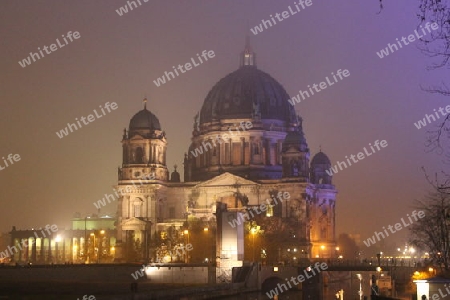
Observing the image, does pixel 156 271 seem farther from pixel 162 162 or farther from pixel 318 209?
pixel 318 209

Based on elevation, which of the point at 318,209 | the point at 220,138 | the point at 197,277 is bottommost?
the point at 197,277

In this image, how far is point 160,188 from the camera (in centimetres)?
15675

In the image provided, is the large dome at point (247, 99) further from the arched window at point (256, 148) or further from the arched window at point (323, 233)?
the arched window at point (323, 233)

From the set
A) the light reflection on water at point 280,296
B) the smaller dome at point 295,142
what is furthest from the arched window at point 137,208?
the light reflection on water at point 280,296

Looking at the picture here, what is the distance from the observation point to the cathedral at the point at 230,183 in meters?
145

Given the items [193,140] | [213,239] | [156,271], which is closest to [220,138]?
[193,140]

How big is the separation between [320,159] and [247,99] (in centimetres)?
2322

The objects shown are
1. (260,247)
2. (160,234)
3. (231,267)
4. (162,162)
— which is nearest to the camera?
(231,267)

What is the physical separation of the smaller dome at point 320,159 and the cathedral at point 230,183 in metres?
9.26

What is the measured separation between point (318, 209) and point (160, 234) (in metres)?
31.6

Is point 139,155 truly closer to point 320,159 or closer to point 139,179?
point 139,179

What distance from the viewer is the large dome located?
170 m

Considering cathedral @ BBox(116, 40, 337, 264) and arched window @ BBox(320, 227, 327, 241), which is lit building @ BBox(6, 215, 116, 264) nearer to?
cathedral @ BBox(116, 40, 337, 264)

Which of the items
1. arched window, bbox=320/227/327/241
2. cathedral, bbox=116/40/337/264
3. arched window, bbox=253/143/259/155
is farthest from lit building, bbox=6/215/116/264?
arched window, bbox=320/227/327/241
